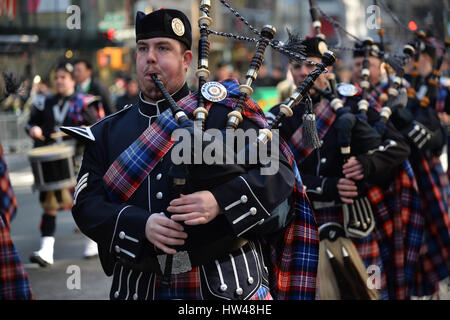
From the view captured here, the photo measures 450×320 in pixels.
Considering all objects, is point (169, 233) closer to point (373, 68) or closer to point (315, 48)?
point (315, 48)

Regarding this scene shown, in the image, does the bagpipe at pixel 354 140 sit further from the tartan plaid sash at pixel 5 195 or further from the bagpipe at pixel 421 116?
the tartan plaid sash at pixel 5 195

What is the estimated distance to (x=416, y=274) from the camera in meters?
4.98

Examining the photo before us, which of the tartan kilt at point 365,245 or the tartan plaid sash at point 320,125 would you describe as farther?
the tartan kilt at point 365,245

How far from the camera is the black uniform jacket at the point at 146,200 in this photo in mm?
2219

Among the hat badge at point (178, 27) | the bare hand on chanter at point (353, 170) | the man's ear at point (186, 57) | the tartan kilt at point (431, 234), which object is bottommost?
the tartan kilt at point (431, 234)

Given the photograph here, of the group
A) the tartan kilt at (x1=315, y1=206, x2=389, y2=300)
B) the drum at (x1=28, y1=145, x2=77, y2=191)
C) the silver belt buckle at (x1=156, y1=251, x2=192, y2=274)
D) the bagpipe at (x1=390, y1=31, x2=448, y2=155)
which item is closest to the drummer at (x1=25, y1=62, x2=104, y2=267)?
the drum at (x1=28, y1=145, x2=77, y2=191)

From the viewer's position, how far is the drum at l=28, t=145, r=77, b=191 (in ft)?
21.2

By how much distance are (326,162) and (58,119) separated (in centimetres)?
401

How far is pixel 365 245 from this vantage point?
4.19 m

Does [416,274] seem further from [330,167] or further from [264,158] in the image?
[264,158]

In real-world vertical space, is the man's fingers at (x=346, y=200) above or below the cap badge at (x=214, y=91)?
below

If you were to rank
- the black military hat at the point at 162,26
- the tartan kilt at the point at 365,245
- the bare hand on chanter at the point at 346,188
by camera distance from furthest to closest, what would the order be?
1. the tartan kilt at the point at 365,245
2. the bare hand on chanter at the point at 346,188
3. the black military hat at the point at 162,26

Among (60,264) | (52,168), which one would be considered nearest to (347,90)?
(52,168)

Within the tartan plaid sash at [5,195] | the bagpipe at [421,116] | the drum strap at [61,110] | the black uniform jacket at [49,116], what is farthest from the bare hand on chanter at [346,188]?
the drum strap at [61,110]
